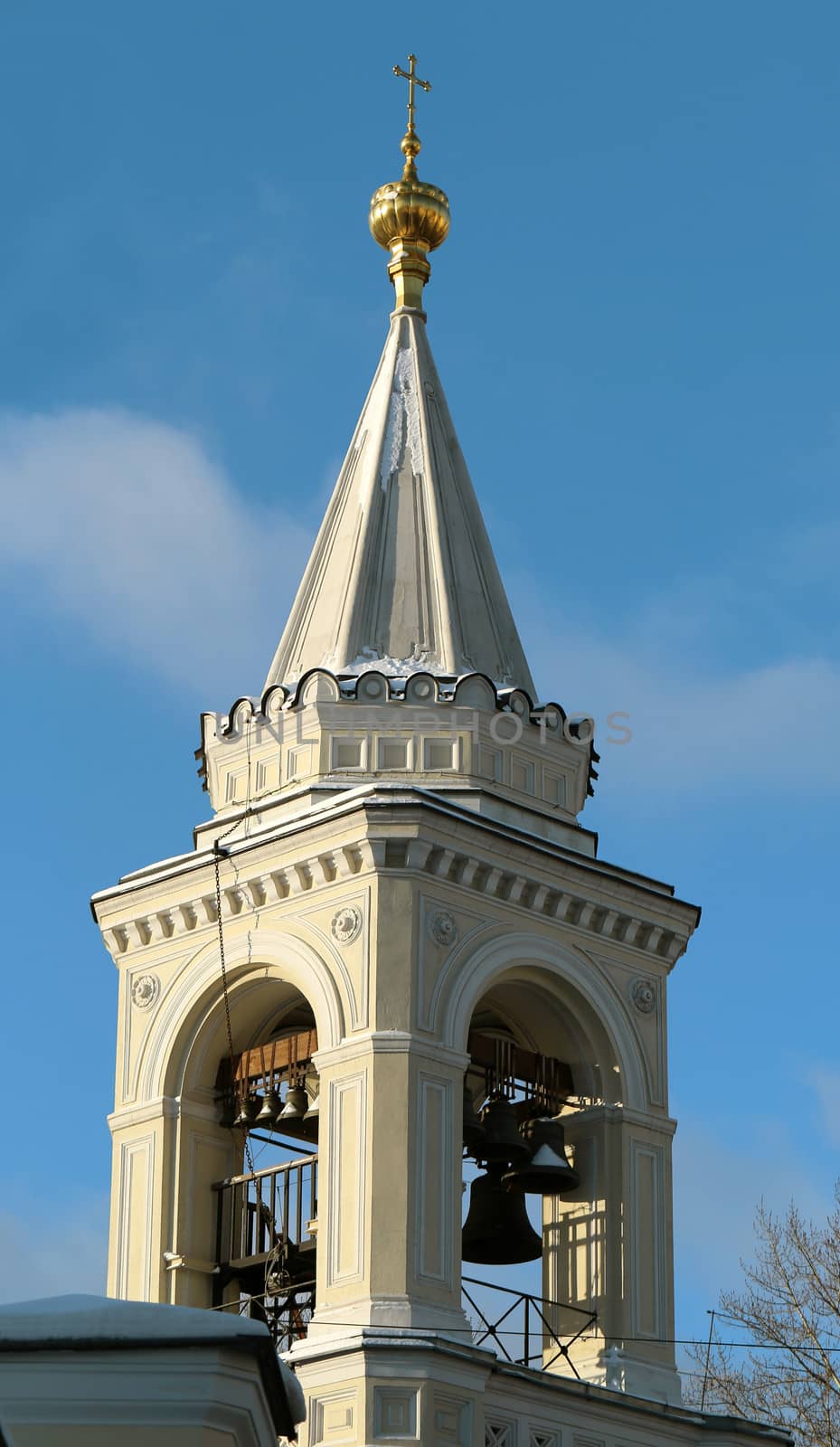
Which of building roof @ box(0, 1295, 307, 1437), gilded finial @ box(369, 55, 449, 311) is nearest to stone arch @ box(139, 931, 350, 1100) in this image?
→ gilded finial @ box(369, 55, 449, 311)

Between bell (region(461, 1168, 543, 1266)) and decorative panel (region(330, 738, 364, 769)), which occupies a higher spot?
decorative panel (region(330, 738, 364, 769))

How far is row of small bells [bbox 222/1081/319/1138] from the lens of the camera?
2352 cm

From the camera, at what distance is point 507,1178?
2361cm

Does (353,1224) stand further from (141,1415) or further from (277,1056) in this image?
(141,1415)

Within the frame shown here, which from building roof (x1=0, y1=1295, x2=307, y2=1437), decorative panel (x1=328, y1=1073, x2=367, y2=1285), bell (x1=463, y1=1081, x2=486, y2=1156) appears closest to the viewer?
building roof (x1=0, y1=1295, x2=307, y2=1437)

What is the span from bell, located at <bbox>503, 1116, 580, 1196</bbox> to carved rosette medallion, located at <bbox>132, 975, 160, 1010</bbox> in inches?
123

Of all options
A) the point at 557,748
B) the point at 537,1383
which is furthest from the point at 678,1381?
the point at 557,748

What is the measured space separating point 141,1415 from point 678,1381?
9.92m

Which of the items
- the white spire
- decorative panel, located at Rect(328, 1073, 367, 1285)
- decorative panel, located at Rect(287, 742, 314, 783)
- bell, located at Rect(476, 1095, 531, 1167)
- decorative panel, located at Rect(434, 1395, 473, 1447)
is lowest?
decorative panel, located at Rect(434, 1395, 473, 1447)

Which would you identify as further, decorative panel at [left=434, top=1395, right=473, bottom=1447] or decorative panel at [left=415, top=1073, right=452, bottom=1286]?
decorative panel at [left=415, top=1073, right=452, bottom=1286]

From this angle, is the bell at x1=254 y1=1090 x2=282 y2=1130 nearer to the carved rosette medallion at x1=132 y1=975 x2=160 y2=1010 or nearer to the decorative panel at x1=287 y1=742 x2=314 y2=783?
the carved rosette medallion at x1=132 y1=975 x2=160 y2=1010

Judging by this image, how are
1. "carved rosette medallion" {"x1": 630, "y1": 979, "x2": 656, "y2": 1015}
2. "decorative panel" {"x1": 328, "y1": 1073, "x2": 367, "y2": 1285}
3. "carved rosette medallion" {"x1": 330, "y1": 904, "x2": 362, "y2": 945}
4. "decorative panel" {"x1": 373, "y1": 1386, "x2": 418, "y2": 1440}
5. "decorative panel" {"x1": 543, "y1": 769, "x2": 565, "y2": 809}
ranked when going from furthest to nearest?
"decorative panel" {"x1": 543, "y1": 769, "x2": 565, "y2": 809}, "carved rosette medallion" {"x1": 630, "y1": 979, "x2": 656, "y2": 1015}, "carved rosette medallion" {"x1": 330, "y1": 904, "x2": 362, "y2": 945}, "decorative panel" {"x1": 328, "y1": 1073, "x2": 367, "y2": 1285}, "decorative panel" {"x1": 373, "y1": 1386, "x2": 418, "y2": 1440}

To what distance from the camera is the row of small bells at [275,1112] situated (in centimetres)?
2352

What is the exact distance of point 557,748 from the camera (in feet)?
81.9
